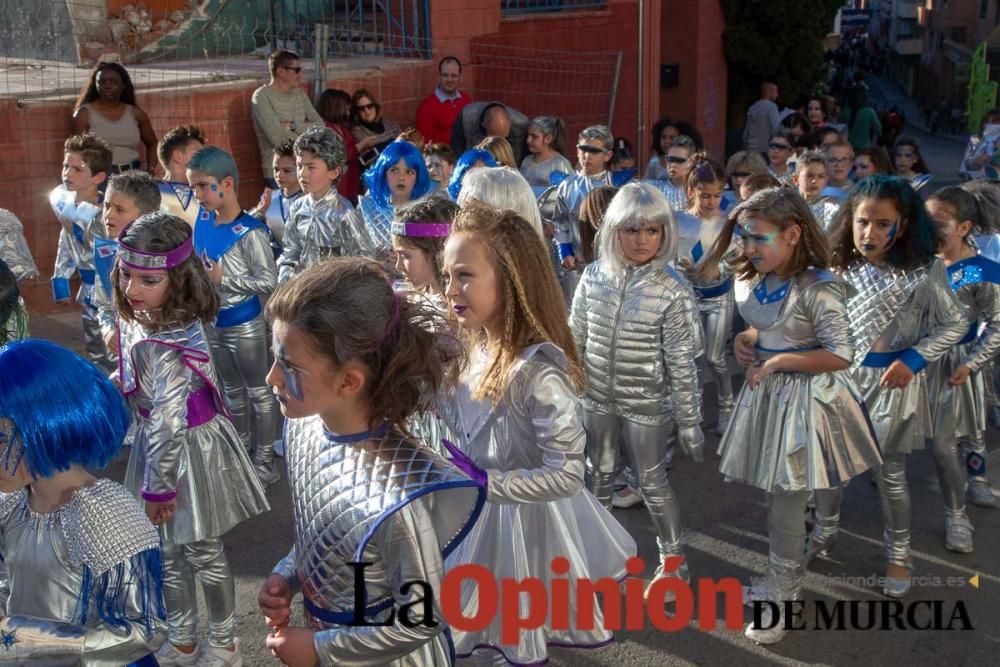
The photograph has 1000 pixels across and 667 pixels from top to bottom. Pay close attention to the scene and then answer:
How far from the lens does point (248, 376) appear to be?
6.03m

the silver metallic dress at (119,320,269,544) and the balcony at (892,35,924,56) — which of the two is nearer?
the silver metallic dress at (119,320,269,544)

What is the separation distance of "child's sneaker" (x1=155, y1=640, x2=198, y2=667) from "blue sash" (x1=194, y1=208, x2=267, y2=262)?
2.19 metres

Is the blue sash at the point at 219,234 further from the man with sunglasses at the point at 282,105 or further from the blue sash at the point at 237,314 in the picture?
the man with sunglasses at the point at 282,105

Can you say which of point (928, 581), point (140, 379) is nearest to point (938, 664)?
point (928, 581)

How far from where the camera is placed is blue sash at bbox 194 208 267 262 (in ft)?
18.9

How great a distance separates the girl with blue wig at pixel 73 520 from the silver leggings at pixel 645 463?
237 cm

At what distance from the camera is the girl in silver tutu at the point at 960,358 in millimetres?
5043

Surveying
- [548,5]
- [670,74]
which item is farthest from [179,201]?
[670,74]

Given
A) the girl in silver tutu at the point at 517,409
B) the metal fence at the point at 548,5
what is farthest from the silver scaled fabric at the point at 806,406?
the metal fence at the point at 548,5

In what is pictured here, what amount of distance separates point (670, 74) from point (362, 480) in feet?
48.5

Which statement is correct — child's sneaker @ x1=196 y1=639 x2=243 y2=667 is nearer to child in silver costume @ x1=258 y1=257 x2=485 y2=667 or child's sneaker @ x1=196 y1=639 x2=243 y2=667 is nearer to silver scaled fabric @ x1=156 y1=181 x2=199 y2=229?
child in silver costume @ x1=258 y1=257 x2=485 y2=667

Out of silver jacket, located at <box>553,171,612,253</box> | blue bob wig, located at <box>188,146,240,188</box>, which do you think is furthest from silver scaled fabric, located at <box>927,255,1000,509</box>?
blue bob wig, located at <box>188,146,240,188</box>

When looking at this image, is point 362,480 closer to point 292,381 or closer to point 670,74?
point 292,381

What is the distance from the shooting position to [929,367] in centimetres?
501
